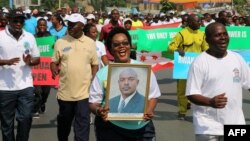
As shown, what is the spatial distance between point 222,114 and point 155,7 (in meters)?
94.3

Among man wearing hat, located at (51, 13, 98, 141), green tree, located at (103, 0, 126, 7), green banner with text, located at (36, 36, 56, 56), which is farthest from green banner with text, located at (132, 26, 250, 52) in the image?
green tree, located at (103, 0, 126, 7)

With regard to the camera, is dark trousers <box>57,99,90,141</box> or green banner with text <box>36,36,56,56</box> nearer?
dark trousers <box>57,99,90,141</box>

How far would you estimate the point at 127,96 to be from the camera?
452 cm

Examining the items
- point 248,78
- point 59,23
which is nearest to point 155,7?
point 59,23

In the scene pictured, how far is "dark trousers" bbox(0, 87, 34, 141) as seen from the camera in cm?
686

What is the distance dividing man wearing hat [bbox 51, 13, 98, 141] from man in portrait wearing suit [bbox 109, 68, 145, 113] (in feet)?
8.53

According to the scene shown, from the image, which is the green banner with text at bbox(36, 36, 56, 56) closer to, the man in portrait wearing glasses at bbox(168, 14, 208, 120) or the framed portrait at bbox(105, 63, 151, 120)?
the man in portrait wearing glasses at bbox(168, 14, 208, 120)

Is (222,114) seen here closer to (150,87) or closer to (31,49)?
(150,87)

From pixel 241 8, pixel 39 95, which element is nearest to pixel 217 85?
pixel 39 95

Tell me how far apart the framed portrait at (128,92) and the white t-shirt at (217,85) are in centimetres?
46

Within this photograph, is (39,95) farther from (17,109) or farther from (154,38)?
(154,38)

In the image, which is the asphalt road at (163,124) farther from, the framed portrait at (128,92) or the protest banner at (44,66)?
the framed portrait at (128,92)

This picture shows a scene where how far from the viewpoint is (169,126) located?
927 centimetres

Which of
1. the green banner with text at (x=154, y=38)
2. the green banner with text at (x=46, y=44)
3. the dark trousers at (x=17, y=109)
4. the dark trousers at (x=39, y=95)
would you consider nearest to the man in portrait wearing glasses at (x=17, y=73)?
the dark trousers at (x=17, y=109)
